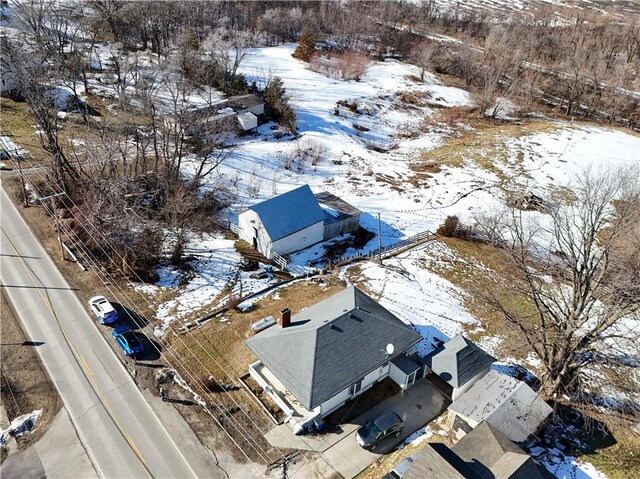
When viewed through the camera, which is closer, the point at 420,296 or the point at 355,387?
the point at 355,387

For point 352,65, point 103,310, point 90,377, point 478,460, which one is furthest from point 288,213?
point 352,65

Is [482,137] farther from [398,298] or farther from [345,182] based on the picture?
[398,298]

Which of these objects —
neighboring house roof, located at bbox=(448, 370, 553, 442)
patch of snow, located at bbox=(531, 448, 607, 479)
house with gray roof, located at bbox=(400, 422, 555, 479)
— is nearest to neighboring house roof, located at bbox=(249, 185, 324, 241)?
neighboring house roof, located at bbox=(448, 370, 553, 442)

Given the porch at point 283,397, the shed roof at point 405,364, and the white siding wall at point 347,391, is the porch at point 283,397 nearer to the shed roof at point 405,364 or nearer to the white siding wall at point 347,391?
the white siding wall at point 347,391

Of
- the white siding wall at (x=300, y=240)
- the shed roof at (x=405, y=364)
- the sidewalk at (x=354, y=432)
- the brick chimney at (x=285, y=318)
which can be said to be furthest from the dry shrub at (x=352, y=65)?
the sidewalk at (x=354, y=432)

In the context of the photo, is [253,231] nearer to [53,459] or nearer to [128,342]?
[128,342]

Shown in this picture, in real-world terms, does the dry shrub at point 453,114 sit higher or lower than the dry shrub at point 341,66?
lower

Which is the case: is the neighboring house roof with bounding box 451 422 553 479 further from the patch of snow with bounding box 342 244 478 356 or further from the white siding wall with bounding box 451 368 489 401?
the patch of snow with bounding box 342 244 478 356
